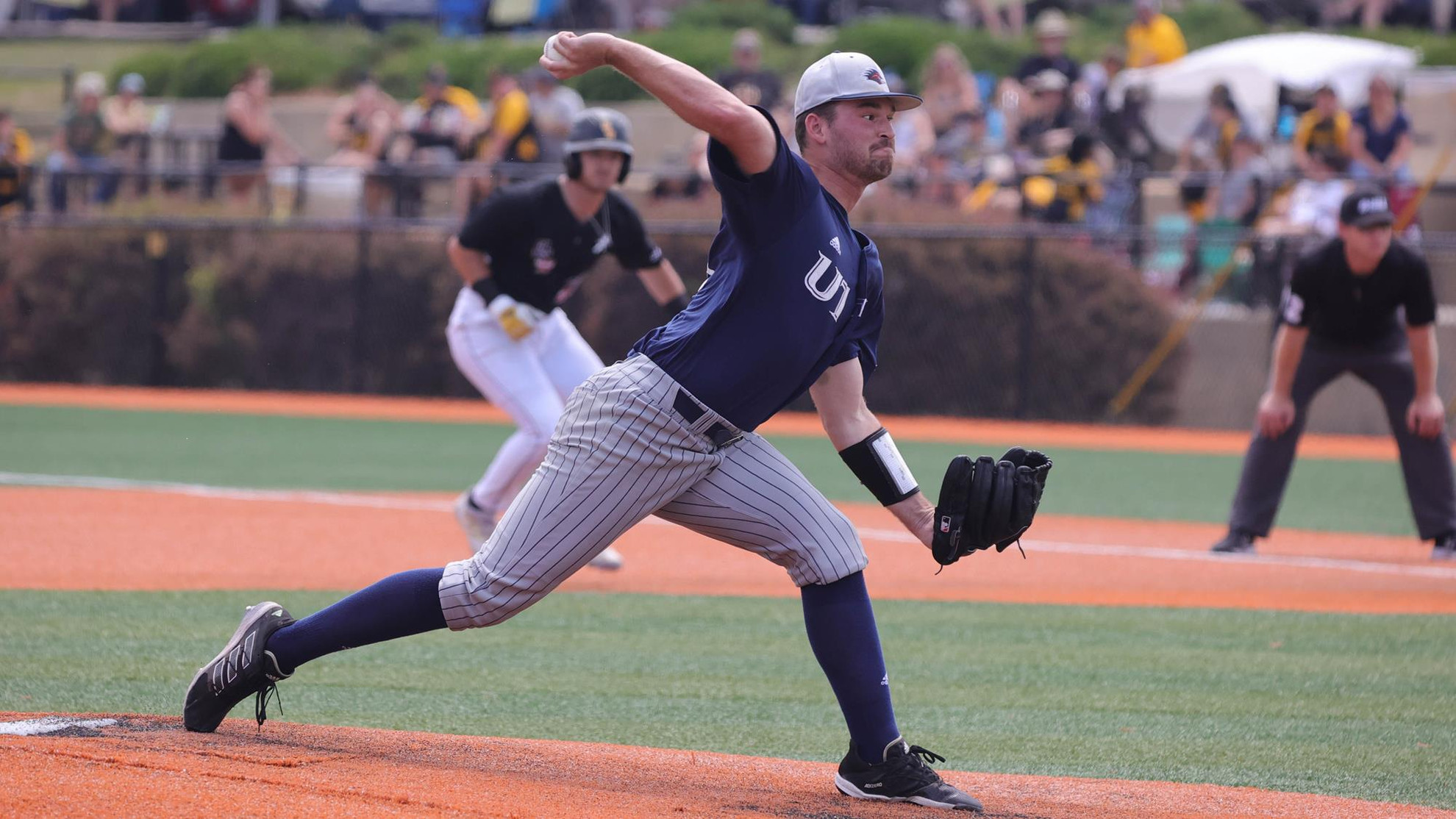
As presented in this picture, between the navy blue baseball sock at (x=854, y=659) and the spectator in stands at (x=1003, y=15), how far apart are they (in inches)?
1019

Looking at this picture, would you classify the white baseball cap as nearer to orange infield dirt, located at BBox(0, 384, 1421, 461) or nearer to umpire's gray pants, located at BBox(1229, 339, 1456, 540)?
umpire's gray pants, located at BBox(1229, 339, 1456, 540)

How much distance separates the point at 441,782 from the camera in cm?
443

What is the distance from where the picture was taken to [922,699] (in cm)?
623

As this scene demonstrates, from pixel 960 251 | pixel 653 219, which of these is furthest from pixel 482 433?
pixel 960 251

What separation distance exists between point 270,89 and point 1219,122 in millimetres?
17864

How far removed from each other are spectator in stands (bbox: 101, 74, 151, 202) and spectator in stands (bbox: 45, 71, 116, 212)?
0.62 ft

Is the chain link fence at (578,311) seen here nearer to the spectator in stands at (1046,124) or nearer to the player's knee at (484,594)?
the spectator in stands at (1046,124)

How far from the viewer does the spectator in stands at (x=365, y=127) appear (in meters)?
22.5

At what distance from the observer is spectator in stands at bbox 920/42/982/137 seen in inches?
820

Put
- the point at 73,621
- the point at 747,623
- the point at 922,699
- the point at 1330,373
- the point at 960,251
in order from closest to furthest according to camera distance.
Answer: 1. the point at 922,699
2. the point at 73,621
3. the point at 747,623
4. the point at 1330,373
5. the point at 960,251

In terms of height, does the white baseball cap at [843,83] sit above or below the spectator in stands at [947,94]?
above

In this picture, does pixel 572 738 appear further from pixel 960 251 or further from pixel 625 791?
pixel 960 251

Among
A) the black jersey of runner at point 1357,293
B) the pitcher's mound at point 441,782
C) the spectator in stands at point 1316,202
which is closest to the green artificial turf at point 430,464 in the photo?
the black jersey of runner at point 1357,293

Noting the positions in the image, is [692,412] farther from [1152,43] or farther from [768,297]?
[1152,43]
